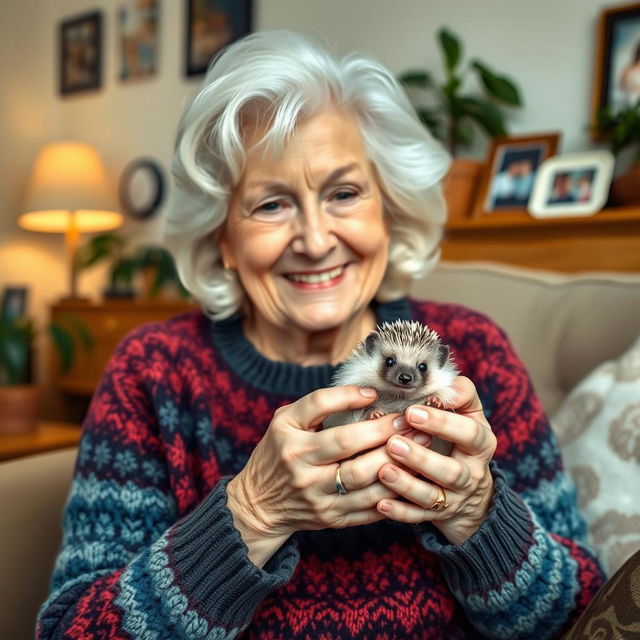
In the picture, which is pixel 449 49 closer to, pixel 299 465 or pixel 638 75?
pixel 638 75

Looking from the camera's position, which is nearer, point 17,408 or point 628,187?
point 628,187

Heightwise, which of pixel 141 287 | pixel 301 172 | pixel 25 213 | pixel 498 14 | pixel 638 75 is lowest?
pixel 141 287

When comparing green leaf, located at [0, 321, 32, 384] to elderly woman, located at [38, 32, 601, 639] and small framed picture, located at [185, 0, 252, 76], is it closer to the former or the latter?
elderly woman, located at [38, 32, 601, 639]

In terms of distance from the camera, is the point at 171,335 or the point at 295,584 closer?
the point at 295,584

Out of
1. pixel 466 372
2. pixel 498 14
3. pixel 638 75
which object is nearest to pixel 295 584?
pixel 466 372

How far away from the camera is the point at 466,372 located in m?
1.22

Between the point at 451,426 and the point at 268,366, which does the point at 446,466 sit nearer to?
the point at 451,426

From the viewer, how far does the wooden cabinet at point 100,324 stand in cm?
346

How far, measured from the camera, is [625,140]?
2271mm

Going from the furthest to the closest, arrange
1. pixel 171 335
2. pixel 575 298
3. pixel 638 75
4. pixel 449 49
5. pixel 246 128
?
pixel 449 49
pixel 638 75
pixel 575 298
pixel 171 335
pixel 246 128

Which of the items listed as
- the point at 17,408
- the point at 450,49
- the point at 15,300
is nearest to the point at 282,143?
the point at 17,408

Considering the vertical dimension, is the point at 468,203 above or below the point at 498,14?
below

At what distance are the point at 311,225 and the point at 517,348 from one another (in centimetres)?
69

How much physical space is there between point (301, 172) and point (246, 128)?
13 cm
